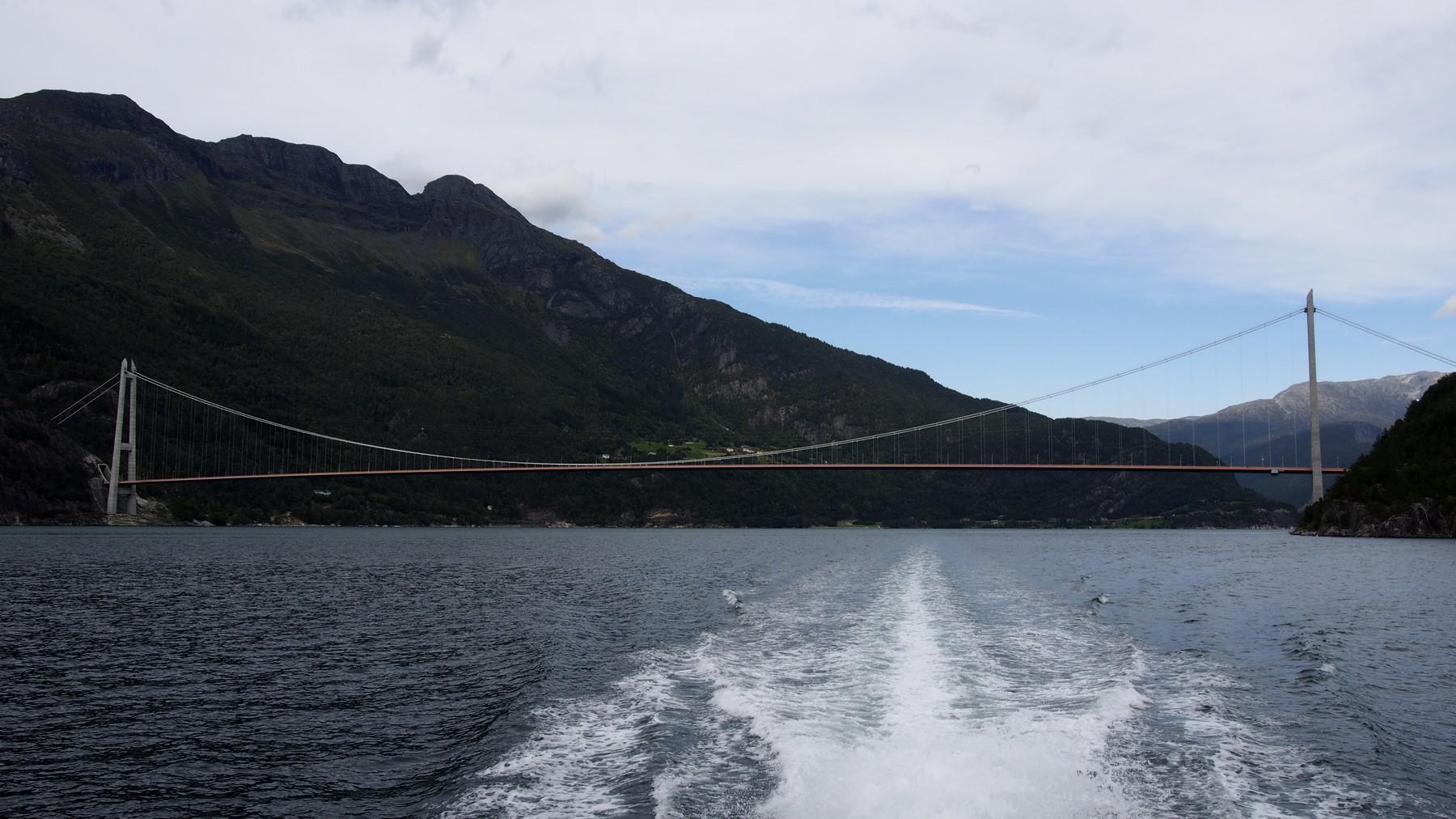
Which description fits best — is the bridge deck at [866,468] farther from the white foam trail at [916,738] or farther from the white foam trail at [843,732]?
the white foam trail at [916,738]

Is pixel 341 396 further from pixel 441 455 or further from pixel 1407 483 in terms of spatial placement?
Result: pixel 1407 483

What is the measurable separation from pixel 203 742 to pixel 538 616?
12248 millimetres

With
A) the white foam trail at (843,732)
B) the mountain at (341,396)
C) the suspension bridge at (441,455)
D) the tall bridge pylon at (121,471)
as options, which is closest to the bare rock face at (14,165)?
the mountain at (341,396)

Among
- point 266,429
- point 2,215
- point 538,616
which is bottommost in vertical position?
point 538,616

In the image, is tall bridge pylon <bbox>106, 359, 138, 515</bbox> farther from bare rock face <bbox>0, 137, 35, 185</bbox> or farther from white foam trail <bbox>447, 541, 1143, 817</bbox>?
bare rock face <bbox>0, 137, 35, 185</bbox>

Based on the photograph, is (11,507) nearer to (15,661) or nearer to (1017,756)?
(15,661)

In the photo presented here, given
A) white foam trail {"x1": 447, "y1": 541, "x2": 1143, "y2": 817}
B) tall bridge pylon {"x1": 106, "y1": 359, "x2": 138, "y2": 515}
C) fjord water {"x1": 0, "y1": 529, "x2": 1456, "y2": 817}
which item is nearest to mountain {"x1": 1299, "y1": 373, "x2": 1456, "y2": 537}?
fjord water {"x1": 0, "y1": 529, "x2": 1456, "y2": 817}

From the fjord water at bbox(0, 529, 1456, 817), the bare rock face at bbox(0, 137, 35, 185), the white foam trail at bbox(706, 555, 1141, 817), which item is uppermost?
the bare rock face at bbox(0, 137, 35, 185)

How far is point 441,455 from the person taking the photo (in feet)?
→ 364

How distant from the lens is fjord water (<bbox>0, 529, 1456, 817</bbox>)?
29.7ft

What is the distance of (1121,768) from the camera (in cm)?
982

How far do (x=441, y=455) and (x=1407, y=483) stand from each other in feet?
296

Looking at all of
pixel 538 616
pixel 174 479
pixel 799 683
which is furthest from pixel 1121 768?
pixel 174 479

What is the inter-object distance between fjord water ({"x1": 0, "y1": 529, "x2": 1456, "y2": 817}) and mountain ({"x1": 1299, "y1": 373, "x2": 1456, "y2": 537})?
4590 cm
